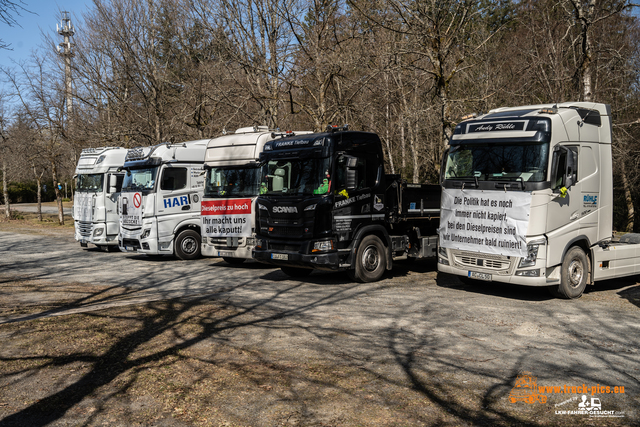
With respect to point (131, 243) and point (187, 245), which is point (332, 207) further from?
point (131, 243)

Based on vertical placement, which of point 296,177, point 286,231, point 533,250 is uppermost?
point 296,177

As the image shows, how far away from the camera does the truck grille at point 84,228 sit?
1897cm

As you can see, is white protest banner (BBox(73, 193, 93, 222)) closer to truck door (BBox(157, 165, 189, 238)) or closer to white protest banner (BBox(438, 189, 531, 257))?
truck door (BBox(157, 165, 189, 238))

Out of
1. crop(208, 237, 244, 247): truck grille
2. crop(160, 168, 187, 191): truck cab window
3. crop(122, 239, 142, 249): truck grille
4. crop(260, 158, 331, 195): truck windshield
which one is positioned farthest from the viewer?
crop(122, 239, 142, 249): truck grille

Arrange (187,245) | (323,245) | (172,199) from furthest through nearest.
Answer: (187,245) < (172,199) < (323,245)

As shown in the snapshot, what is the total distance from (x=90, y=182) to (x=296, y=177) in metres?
11.0

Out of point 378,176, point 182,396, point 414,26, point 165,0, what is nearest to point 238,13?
point 165,0

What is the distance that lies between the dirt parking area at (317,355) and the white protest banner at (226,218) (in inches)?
86.2

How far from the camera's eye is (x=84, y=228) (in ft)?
63.1

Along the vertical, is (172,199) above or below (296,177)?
below

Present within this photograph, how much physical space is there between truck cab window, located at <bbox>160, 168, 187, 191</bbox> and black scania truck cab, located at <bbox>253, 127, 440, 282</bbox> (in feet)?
15.3

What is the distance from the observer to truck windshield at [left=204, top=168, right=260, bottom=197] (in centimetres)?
1340
